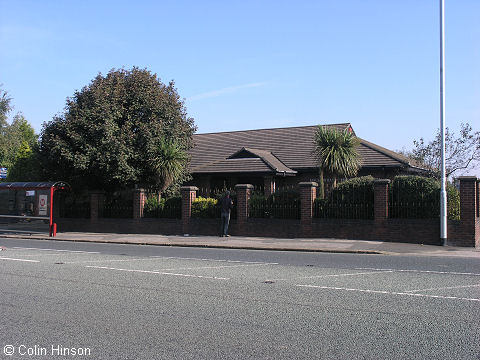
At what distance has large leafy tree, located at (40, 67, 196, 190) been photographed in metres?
22.6

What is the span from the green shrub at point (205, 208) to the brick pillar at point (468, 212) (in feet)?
34.0

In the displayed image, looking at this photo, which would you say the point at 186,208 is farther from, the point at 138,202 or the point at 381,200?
the point at 381,200

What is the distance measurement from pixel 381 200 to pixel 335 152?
387 cm

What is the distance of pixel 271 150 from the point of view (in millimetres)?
32500

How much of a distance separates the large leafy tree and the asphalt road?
35.3ft

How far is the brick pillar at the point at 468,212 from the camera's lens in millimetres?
17344

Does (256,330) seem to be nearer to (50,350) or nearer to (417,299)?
(50,350)

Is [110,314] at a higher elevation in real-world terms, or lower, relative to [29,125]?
lower

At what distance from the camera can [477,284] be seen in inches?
365

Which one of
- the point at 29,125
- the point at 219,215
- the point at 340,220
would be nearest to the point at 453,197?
the point at 340,220

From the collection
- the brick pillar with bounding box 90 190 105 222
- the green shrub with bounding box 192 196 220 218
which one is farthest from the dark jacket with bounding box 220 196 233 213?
the brick pillar with bounding box 90 190 105 222

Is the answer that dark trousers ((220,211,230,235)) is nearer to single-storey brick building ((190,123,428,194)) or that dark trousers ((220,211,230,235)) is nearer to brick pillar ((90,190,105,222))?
single-storey brick building ((190,123,428,194))

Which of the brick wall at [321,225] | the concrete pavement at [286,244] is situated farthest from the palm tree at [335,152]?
the concrete pavement at [286,244]

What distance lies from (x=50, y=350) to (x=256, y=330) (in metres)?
2.51
